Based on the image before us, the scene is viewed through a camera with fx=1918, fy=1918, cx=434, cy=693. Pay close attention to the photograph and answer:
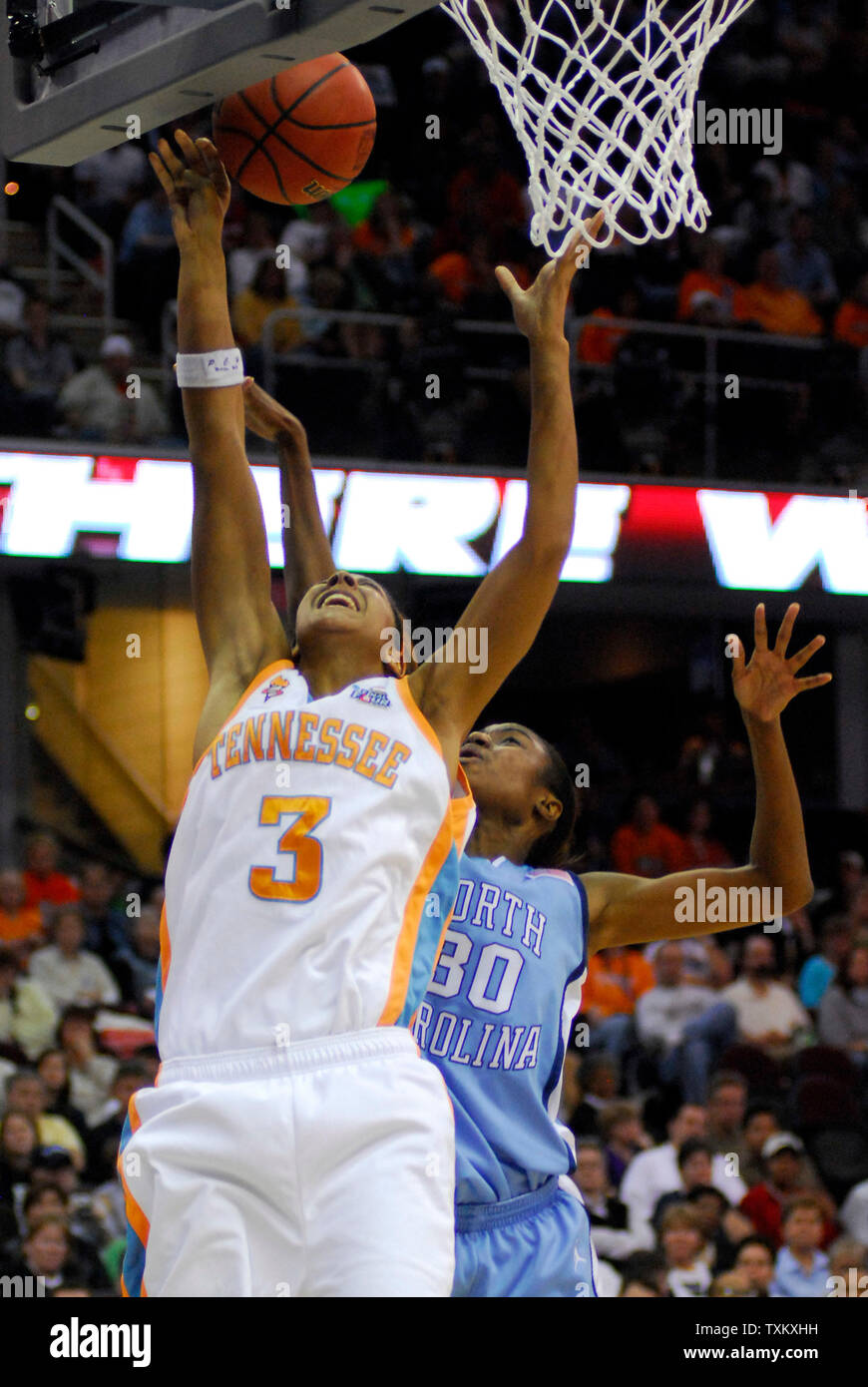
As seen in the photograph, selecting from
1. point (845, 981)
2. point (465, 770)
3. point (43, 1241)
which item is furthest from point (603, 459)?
point (465, 770)

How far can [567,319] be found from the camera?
10203mm

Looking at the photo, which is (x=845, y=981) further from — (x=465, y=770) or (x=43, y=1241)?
(x=465, y=770)

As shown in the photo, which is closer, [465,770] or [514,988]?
[514,988]

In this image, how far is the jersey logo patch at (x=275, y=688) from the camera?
10.7 ft

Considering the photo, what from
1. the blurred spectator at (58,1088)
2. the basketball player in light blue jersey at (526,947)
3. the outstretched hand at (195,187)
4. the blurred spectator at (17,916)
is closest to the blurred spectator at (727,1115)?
the blurred spectator at (58,1088)

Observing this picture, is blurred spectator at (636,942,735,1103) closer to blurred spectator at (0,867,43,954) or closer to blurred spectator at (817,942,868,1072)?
blurred spectator at (817,942,868,1072)

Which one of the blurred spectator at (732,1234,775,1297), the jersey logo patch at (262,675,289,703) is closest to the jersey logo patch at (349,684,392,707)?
the jersey logo patch at (262,675,289,703)

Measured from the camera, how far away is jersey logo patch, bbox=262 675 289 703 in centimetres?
328

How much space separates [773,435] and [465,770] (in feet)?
24.1

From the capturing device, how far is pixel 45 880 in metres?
9.22

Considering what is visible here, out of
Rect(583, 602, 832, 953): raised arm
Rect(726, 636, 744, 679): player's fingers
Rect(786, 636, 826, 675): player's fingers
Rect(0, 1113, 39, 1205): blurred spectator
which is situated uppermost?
Rect(786, 636, 826, 675): player's fingers

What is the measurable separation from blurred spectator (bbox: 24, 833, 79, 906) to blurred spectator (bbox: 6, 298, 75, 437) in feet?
6.60

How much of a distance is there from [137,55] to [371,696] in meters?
1.25

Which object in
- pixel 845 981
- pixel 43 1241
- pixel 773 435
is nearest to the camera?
pixel 43 1241
